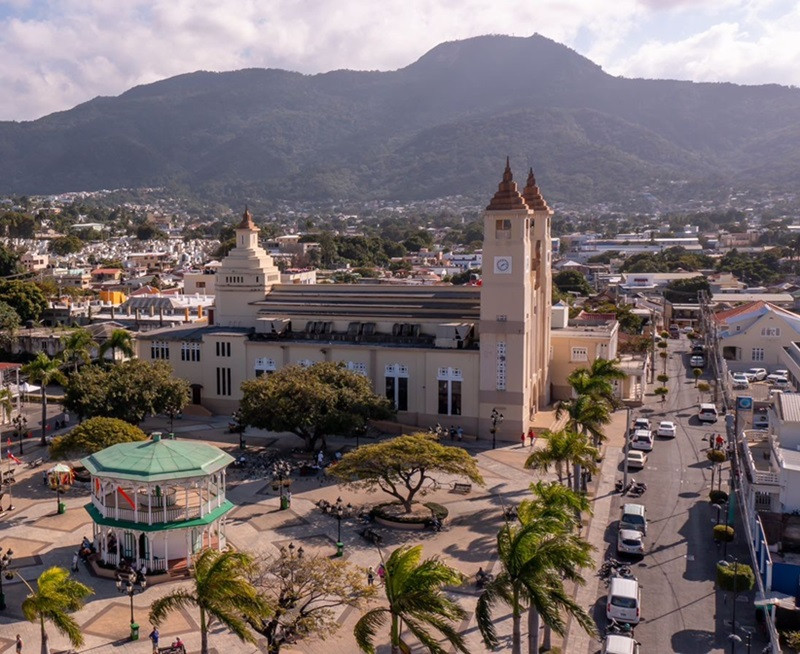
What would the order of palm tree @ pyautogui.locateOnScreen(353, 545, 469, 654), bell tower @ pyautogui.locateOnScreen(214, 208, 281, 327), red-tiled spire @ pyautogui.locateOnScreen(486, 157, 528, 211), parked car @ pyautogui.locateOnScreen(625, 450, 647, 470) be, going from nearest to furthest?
palm tree @ pyautogui.locateOnScreen(353, 545, 469, 654) < parked car @ pyautogui.locateOnScreen(625, 450, 647, 470) < red-tiled spire @ pyautogui.locateOnScreen(486, 157, 528, 211) < bell tower @ pyautogui.locateOnScreen(214, 208, 281, 327)

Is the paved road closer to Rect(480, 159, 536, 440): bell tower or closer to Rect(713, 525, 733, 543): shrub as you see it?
Rect(713, 525, 733, 543): shrub

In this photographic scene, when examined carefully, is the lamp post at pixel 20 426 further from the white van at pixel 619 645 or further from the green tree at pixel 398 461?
the white van at pixel 619 645

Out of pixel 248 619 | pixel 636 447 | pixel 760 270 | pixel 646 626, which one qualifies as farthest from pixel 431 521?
pixel 760 270

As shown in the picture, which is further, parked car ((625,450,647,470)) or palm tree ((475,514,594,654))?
parked car ((625,450,647,470))

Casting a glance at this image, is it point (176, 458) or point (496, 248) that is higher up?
point (496, 248)

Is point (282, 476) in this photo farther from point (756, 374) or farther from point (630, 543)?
point (756, 374)

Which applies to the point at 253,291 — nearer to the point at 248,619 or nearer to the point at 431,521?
the point at 431,521

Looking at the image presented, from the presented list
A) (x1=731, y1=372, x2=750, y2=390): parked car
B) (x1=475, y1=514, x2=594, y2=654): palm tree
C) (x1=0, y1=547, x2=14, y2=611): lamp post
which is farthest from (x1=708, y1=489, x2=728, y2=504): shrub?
(x1=0, y1=547, x2=14, y2=611): lamp post
